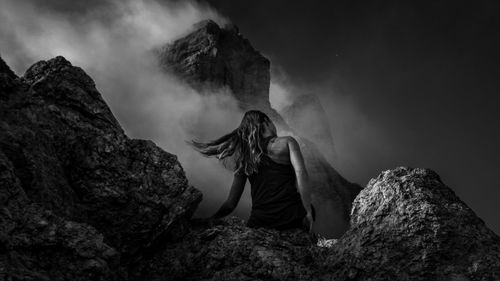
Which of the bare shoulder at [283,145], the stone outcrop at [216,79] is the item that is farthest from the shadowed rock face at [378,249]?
the stone outcrop at [216,79]

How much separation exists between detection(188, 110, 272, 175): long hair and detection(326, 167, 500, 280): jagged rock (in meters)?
2.66

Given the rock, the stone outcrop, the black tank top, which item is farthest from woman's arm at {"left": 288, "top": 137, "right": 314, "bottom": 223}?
the stone outcrop

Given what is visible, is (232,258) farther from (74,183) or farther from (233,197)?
(233,197)

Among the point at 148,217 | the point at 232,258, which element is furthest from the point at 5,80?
the point at 232,258

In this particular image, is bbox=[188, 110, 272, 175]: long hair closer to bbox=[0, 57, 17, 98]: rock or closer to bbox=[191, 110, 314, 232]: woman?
bbox=[191, 110, 314, 232]: woman

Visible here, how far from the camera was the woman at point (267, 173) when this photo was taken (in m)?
7.27

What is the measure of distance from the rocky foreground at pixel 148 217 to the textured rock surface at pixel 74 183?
0.05ft

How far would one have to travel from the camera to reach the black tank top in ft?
23.8

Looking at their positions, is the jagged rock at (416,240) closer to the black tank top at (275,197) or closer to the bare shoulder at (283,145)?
the black tank top at (275,197)

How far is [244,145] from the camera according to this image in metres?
8.35

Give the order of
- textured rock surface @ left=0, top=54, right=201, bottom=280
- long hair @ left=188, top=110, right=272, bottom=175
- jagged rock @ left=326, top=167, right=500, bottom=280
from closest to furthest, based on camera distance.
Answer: textured rock surface @ left=0, top=54, right=201, bottom=280
jagged rock @ left=326, top=167, right=500, bottom=280
long hair @ left=188, top=110, right=272, bottom=175

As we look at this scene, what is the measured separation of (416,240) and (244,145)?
4095 mm

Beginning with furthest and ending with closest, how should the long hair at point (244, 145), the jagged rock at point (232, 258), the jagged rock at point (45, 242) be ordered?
1. the long hair at point (244, 145)
2. the jagged rock at point (232, 258)
3. the jagged rock at point (45, 242)

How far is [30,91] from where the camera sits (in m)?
5.53
